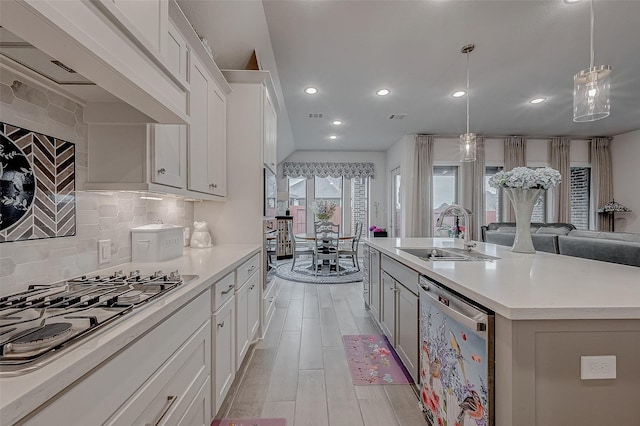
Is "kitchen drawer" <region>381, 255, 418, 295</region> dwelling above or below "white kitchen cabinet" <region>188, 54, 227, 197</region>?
below

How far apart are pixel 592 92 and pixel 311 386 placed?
2718 millimetres

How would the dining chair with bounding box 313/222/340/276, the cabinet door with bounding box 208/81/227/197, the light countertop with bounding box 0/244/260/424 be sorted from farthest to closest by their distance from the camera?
the dining chair with bounding box 313/222/340/276
the cabinet door with bounding box 208/81/227/197
the light countertop with bounding box 0/244/260/424

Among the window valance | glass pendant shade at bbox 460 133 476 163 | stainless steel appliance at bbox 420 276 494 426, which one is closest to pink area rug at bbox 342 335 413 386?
stainless steel appliance at bbox 420 276 494 426

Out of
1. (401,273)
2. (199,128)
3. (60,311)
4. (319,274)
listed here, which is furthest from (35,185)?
(319,274)

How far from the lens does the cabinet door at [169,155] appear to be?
1486 mm

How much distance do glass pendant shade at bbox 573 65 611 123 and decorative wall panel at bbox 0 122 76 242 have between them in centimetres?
292

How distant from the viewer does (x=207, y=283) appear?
1.35 meters

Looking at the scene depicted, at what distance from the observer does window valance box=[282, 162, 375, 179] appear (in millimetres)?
7578

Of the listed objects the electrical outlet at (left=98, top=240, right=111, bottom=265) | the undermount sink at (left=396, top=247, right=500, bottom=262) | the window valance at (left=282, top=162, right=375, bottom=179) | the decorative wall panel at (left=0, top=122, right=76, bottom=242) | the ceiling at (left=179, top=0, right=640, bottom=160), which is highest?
the ceiling at (left=179, top=0, right=640, bottom=160)

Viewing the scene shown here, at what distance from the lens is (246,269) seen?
2125mm

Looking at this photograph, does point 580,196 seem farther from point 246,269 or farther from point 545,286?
point 246,269

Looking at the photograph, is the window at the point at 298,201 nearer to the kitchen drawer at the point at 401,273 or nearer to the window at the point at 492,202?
the window at the point at 492,202

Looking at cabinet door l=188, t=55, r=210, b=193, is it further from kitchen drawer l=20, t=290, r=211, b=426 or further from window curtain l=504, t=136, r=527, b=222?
window curtain l=504, t=136, r=527, b=222

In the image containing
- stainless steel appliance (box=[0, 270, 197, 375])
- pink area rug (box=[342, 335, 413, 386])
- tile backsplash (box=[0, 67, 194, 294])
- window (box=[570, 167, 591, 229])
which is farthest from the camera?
window (box=[570, 167, 591, 229])
